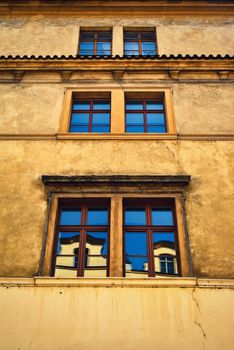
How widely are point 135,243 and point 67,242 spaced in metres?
1.29

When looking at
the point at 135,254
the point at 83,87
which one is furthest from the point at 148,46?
the point at 135,254

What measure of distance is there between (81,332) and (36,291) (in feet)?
3.45

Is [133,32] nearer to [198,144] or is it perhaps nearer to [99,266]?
[198,144]

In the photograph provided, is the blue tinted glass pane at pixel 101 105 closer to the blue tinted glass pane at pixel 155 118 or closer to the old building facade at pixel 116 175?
the old building facade at pixel 116 175

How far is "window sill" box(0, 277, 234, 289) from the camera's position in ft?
22.1

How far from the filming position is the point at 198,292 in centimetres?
668

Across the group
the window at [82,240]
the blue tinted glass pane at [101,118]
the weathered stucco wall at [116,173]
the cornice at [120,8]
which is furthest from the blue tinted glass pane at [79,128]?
the cornice at [120,8]

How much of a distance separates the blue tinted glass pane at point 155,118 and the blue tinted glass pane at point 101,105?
108 cm

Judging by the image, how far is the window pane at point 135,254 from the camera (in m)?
7.21

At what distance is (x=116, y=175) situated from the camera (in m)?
8.13

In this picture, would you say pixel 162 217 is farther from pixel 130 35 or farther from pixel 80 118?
pixel 130 35

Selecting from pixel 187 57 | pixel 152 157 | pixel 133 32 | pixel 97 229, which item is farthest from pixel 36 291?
pixel 133 32

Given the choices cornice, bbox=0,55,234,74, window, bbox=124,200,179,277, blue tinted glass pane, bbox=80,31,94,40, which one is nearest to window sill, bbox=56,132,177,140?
window, bbox=124,200,179,277

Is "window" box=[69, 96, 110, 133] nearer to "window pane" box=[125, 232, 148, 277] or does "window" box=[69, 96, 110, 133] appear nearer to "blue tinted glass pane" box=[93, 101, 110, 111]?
"blue tinted glass pane" box=[93, 101, 110, 111]
